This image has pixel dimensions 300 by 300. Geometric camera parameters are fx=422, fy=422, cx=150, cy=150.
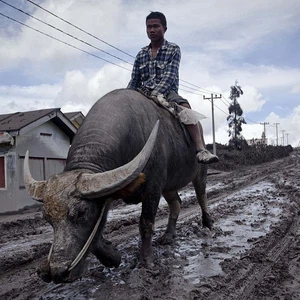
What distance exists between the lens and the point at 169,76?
5973 millimetres

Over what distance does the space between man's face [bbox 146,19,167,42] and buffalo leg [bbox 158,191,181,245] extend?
2.38 metres

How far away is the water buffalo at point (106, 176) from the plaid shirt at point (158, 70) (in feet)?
1.60

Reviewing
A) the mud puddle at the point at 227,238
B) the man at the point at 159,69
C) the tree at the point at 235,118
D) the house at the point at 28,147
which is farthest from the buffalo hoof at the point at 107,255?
the tree at the point at 235,118

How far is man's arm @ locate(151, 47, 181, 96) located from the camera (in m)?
5.94

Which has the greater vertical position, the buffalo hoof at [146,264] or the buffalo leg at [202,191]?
the buffalo leg at [202,191]

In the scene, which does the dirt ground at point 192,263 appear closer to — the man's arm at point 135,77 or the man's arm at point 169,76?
the man's arm at point 169,76

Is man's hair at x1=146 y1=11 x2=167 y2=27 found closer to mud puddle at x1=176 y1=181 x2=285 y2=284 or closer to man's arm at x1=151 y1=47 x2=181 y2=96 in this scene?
man's arm at x1=151 y1=47 x2=181 y2=96

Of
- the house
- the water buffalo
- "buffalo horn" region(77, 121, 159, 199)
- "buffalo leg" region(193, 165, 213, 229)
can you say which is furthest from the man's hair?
the house

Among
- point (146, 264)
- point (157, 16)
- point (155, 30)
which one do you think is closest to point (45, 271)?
point (146, 264)

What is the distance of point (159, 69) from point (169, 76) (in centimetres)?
22

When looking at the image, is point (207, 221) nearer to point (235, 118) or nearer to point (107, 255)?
point (107, 255)

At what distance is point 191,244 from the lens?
19.4ft

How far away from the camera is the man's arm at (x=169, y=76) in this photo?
5.94m

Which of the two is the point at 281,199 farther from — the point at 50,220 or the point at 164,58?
the point at 50,220
